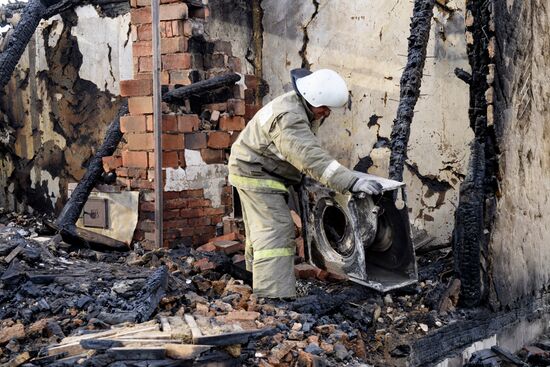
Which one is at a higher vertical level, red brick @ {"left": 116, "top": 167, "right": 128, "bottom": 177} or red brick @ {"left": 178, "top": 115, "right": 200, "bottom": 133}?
red brick @ {"left": 178, "top": 115, "right": 200, "bottom": 133}

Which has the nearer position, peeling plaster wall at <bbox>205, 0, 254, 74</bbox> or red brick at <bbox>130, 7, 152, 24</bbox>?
red brick at <bbox>130, 7, 152, 24</bbox>

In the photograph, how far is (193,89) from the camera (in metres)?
5.44

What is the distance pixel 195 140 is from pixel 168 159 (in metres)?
0.32

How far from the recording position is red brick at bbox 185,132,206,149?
5.53 meters

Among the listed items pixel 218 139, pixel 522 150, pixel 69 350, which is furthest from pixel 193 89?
pixel 69 350

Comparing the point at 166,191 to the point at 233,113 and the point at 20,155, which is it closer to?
the point at 233,113

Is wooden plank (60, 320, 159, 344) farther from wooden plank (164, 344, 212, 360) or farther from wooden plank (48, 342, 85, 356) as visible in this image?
wooden plank (164, 344, 212, 360)

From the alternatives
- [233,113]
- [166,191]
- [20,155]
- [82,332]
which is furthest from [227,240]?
[20,155]

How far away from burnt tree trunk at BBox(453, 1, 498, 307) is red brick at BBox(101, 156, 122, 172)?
303cm

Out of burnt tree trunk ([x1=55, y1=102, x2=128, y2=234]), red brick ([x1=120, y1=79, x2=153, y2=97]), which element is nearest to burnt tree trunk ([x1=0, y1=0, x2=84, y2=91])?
burnt tree trunk ([x1=55, y1=102, x2=128, y2=234])

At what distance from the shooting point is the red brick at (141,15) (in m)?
5.38

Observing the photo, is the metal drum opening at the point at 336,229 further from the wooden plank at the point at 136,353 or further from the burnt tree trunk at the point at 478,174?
the wooden plank at the point at 136,353

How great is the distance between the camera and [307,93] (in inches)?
162

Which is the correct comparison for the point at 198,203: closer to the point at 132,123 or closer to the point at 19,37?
the point at 132,123
